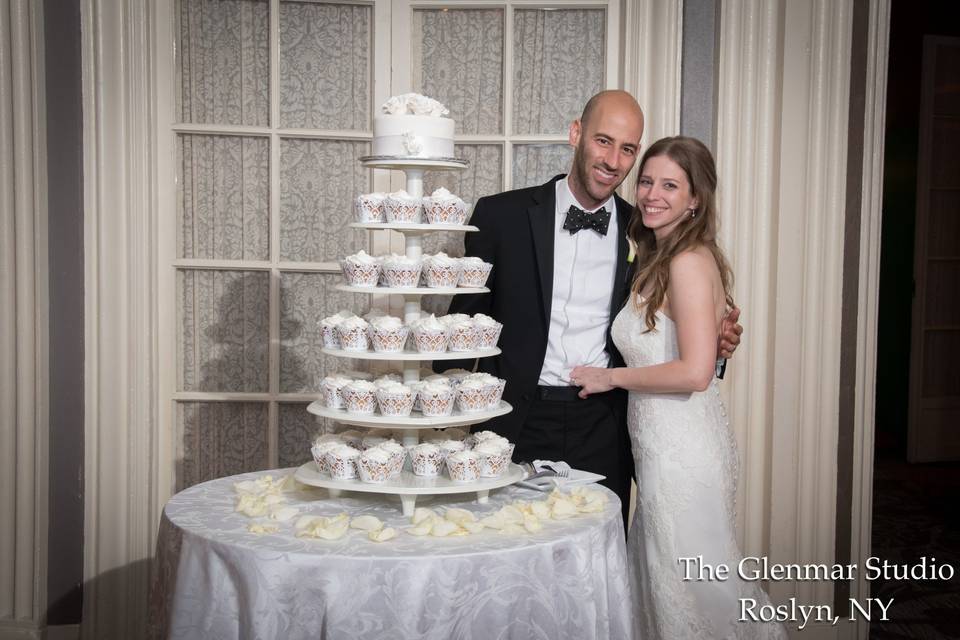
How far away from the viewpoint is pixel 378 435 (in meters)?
2.37

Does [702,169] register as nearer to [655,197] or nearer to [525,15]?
[655,197]

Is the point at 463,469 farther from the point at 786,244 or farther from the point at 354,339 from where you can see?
the point at 786,244

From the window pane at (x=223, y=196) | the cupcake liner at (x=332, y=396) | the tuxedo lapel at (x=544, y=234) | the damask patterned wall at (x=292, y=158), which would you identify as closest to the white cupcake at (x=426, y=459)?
the cupcake liner at (x=332, y=396)

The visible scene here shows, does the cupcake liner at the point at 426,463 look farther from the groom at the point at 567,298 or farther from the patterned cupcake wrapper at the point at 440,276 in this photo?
the groom at the point at 567,298

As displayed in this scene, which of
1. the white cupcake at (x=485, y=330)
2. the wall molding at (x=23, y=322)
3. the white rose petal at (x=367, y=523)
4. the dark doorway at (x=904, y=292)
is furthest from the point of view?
the dark doorway at (x=904, y=292)

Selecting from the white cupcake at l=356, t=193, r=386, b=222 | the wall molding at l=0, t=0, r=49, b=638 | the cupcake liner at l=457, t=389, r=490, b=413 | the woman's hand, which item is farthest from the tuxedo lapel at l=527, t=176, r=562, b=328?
the wall molding at l=0, t=0, r=49, b=638

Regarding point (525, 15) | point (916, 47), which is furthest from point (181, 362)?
point (916, 47)

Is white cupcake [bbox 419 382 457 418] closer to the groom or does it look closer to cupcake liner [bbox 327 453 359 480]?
cupcake liner [bbox 327 453 359 480]

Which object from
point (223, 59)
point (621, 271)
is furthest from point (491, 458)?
point (223, 59)

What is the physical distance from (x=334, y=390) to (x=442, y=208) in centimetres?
50

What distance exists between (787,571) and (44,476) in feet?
9.05

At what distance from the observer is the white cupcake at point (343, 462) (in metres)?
2.22

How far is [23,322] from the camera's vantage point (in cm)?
342

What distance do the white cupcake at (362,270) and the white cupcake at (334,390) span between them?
23 cm
